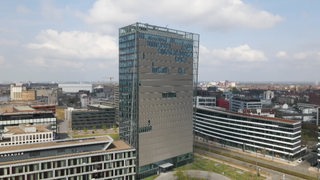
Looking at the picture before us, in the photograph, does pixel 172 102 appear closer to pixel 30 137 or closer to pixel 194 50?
pixel 194 50

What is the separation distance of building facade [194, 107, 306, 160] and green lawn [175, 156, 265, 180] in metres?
24.2

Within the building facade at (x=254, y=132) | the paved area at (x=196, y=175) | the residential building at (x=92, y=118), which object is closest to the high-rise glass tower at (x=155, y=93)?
the paved area at (x=196, y=175)

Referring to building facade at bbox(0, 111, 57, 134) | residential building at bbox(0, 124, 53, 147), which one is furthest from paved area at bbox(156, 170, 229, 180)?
building facade at bbox(0, 111, 57, 134)

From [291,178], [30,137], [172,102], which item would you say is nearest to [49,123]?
[30,137]

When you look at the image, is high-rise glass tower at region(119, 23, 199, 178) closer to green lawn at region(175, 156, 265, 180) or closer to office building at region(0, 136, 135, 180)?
→ green lawn at region(175, 156, 265, 180)

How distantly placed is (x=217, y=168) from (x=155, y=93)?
3326cm

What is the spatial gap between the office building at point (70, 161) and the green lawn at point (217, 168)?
22359mm

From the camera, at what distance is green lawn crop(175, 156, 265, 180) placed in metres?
93.1

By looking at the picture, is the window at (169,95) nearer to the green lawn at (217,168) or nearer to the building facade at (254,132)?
the green lawn at (217,168)

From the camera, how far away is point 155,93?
9225cm

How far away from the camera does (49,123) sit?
146 meters

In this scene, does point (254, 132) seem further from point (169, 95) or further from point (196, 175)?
point (169, 95)

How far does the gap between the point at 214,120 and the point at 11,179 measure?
99.6m

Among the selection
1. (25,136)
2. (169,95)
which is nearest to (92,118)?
(25,136)
